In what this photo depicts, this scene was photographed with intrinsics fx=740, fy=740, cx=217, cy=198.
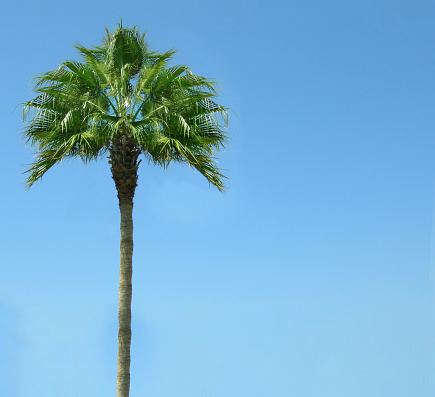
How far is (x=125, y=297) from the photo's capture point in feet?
59.8

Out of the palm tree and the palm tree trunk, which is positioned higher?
the palm tree

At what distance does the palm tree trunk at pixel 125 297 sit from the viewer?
17.8 meters

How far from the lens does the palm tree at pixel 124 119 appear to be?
18.9 metres

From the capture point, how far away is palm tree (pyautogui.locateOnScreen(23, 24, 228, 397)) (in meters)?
18.9

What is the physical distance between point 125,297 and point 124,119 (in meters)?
4.50

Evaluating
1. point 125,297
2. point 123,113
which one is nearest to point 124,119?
point 123,113

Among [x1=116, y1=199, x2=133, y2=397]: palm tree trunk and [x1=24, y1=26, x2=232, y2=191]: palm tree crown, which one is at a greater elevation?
[x1=24, y1=26, x2=232, y2=191]: palm tree crown

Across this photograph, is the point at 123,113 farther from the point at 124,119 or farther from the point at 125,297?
the point at 125,297

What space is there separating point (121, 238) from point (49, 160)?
2792 mm

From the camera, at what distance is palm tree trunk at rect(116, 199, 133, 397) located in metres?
17.8

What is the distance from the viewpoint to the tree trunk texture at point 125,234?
17.9 metres

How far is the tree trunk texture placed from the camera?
58.6ft

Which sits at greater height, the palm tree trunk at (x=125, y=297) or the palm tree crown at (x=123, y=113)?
the palm tree crown at (x=123, y=113)

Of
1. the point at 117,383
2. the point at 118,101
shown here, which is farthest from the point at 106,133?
the point at 117,383
